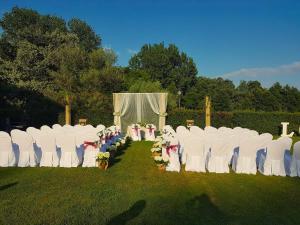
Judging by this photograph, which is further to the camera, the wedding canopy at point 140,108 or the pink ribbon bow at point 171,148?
the wedding canopy at point 140,108

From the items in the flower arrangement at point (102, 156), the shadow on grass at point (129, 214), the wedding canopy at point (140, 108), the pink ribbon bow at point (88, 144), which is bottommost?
the shadow on grass at point (129, 214)

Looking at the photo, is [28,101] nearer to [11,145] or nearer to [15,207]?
[11,145]

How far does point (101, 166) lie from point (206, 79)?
144 feet

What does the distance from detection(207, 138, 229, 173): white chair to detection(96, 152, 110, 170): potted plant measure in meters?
2.69

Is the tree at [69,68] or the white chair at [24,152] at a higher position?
the tree at [69,68]

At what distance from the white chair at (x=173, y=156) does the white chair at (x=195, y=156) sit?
0.89ft

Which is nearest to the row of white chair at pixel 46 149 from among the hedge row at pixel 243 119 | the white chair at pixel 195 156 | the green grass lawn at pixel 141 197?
the green grass lawn at pixel 141 197

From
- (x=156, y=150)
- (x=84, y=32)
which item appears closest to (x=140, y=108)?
(x=156, y=150)

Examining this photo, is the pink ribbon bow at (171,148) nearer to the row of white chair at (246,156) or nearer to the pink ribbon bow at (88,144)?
the row of white chair at (246,156)

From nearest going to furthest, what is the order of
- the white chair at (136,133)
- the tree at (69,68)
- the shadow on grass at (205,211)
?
1. the shadow on grass at (205,211)
2. the white chair at (136,133)
3. the tree at (69,68)

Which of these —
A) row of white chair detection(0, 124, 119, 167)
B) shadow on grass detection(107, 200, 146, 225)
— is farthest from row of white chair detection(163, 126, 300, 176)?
shadow on grass detection(107, 200, 146, 225)

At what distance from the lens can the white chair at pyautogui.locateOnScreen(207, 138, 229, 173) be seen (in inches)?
336

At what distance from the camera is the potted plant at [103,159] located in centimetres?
867

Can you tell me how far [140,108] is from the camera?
1864 cm
